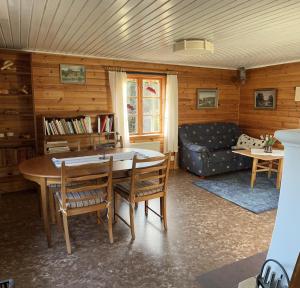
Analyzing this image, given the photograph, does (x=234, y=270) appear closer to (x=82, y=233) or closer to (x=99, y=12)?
(x=82, y=233)

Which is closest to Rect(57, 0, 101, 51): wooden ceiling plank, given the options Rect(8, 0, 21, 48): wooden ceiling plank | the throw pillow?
Rect(8, 0, 21, 48): wooden ceiling plank

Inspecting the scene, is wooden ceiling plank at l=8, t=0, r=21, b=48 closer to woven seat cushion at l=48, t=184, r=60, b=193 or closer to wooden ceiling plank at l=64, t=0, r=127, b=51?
wooden ceiling plank at l=64, t=0, r=127, b=51

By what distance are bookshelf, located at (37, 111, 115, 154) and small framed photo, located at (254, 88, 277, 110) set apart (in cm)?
323

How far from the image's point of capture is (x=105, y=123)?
4.45m

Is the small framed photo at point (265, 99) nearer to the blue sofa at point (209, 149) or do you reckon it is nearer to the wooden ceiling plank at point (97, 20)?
the blue sofa at point (209, 149)

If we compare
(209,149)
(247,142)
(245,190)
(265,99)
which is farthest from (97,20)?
(265,99)

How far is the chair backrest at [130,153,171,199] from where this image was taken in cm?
257

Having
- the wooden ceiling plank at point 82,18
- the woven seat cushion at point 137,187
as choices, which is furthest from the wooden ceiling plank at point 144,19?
the woven seat cushion at point 137,187

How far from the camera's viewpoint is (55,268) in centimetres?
220

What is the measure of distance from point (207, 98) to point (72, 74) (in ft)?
9.57

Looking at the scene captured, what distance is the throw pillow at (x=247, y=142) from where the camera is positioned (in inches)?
204

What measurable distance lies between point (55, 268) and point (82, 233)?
607 millimetres

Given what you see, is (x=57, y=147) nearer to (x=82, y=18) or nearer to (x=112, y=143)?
(x=112, y=143)

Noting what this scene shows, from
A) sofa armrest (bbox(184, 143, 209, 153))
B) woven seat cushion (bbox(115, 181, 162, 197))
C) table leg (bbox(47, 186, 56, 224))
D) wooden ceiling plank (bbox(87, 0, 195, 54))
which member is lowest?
table leg (bbox(47, 186, 56, 224))
